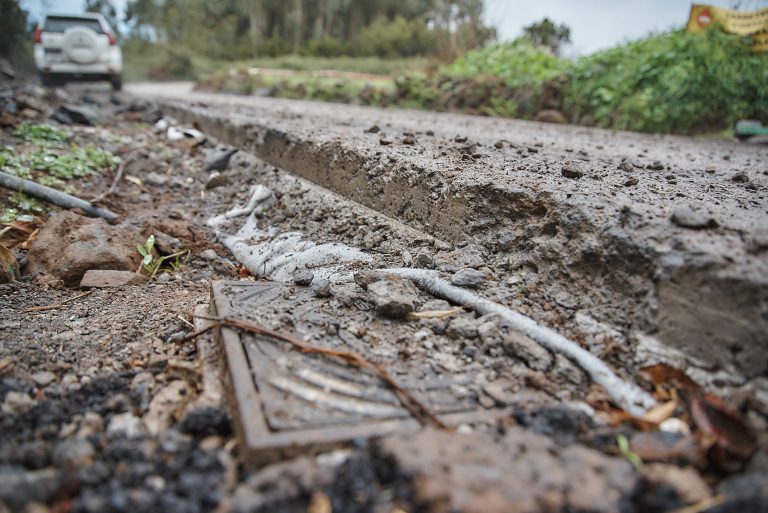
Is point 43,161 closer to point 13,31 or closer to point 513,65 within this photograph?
point 513,65

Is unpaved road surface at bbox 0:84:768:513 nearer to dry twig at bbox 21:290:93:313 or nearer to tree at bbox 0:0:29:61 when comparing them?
dry twig at bbox 21:290:93:313

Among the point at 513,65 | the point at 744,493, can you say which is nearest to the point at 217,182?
the point at 744,493

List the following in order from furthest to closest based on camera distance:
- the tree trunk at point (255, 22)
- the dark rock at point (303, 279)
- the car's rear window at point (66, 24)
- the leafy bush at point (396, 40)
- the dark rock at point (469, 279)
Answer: the tree trunk at point (255, 22) → the leafy bush at point (396, 40) → the car's rear window at point (66, 24) → the dark rock at point (303, 279) → the dark rock at point (469, 279)

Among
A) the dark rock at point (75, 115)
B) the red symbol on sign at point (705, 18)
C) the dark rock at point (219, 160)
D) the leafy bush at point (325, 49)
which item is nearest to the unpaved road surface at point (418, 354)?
the dark rock at point (219, 160)

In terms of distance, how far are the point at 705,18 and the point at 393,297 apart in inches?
238

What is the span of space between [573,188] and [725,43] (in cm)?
494

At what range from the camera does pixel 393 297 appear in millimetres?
1524

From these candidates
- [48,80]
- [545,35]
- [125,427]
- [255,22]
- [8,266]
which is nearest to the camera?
[125,427]

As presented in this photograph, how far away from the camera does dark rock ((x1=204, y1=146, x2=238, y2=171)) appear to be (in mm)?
3521

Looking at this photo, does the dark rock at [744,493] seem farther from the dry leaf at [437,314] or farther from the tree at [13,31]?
the tree at [13,31]

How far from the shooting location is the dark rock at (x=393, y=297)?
1.51 metres

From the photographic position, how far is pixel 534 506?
86 centimetres

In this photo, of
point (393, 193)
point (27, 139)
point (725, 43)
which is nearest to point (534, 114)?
point (725, 43)

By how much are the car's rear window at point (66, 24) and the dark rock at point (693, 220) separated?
34.3 ft
